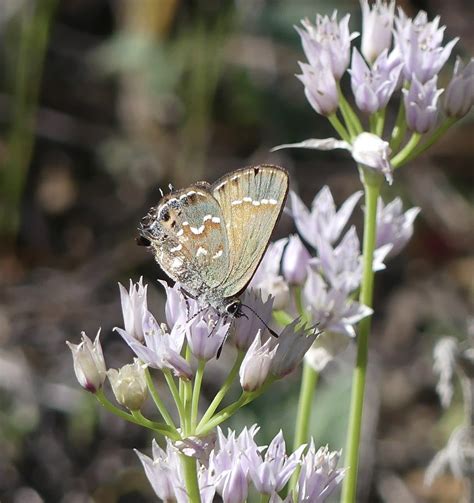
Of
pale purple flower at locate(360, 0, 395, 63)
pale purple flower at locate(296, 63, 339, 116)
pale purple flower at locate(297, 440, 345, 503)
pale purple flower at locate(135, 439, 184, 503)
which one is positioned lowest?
pale purple flower at locate(297, 440, 345, 503)

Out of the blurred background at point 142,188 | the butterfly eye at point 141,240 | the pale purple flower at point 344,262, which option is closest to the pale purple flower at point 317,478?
the pale purple flower at point 344,262

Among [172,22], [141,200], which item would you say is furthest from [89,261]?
[172,22]

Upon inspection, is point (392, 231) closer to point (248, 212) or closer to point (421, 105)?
point (421, 105)

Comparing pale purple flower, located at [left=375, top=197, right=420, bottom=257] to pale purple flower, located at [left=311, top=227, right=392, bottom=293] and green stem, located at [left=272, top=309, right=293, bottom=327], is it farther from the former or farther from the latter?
green stem, located at [left=272, top=309, right=293, bottom=327]

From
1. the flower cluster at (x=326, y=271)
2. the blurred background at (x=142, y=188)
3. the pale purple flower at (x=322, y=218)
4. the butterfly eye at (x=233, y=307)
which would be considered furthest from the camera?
the blurred background at (x=142, y=188)

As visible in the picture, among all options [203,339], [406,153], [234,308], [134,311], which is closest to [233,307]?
[234,308]

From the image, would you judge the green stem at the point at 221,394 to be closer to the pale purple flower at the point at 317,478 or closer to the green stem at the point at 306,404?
the pale purple flower at the point at 317,478

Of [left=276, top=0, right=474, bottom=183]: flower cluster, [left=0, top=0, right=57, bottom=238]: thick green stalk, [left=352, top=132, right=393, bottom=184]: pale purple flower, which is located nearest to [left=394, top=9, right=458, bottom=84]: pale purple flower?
[left=276, top=0, right=474, bottom=183]: flower cluster

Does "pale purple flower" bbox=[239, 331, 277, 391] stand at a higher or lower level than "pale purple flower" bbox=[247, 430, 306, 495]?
higher
